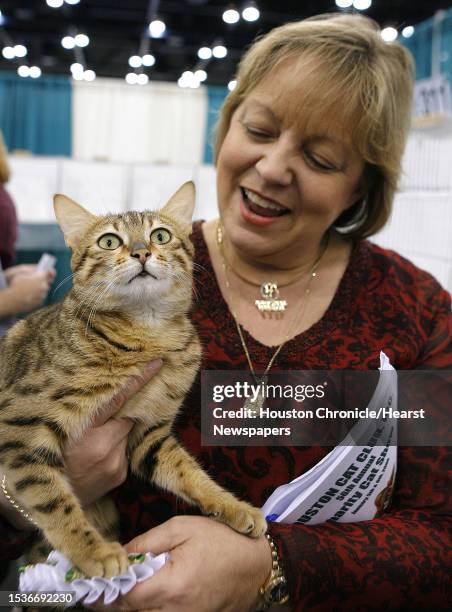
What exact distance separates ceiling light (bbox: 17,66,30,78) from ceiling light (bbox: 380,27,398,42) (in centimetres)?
76

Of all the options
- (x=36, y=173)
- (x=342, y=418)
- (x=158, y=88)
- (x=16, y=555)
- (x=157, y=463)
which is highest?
(x=158, y=88)

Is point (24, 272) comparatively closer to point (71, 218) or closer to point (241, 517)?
point (71, 218)

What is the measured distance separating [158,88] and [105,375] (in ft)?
2.20

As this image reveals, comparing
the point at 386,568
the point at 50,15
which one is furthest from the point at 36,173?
the point at 386,568

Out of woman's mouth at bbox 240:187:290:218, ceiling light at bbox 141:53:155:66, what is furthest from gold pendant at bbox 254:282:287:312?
ceiling light at bbox 141:53:155:66

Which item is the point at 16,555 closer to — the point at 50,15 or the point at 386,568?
the point at 386,568

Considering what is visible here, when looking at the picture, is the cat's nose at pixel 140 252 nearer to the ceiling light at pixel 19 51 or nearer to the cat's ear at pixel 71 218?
the cat's ear at pixel 71 218

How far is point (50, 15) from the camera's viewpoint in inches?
51.1

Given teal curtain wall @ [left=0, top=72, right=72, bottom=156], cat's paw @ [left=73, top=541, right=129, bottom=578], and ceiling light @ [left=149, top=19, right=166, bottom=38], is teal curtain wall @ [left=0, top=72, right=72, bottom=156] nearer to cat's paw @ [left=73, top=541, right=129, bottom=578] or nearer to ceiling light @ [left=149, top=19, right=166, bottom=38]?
ceiling light @ [left=149, top=19, right=166, bottom=38]

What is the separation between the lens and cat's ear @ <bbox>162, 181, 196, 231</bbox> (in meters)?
0.79

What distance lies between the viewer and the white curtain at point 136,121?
0.98 m

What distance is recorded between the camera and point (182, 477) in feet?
2.48

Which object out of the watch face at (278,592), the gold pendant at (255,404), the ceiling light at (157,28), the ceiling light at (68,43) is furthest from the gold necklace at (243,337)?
the ceiling light at (157,28)

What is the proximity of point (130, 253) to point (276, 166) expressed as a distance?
10.4 inches
